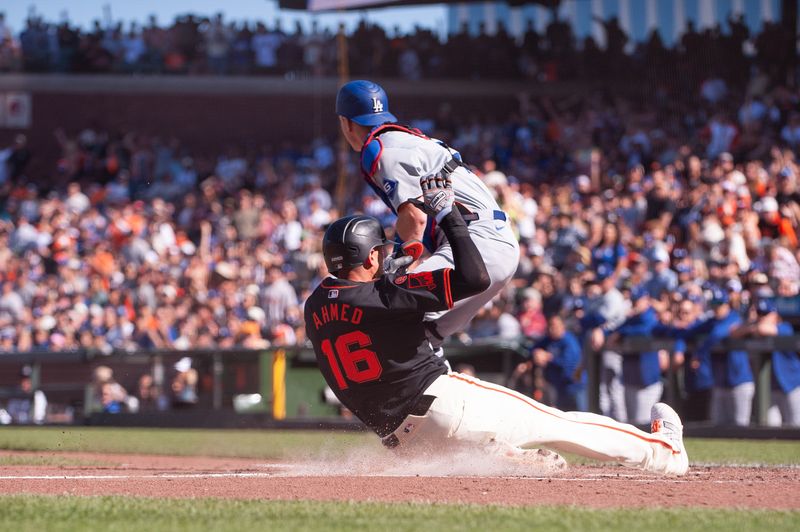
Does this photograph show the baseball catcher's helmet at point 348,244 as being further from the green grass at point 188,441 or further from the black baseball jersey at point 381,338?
the green grass at point 188,441

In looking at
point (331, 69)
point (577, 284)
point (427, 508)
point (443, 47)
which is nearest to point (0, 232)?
point (331, 69)

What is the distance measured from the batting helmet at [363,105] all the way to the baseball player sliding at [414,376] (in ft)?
2.12

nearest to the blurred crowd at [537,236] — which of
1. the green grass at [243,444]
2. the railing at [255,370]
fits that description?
the railing at [255,370]

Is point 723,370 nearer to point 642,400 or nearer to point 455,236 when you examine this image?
point 642,400

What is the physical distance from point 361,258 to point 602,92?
60.0 feet

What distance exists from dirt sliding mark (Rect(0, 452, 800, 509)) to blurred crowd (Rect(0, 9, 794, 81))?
1874cm

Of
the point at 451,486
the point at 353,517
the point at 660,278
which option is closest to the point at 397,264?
the point at 451,486

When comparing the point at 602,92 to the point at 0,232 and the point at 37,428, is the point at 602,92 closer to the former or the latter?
the point at 0,232

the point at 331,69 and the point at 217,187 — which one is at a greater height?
the point at 331,69

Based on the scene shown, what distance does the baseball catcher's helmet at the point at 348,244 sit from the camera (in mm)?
6012

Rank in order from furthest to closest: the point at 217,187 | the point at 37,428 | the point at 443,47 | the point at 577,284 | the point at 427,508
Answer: the point at 443,47 → the point at 217,187 → the point at 37,428 → the point at 577,284 → the point at 427,508

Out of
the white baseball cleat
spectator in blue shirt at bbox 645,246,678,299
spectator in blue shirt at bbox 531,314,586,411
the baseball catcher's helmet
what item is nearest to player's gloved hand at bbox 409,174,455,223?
the baseball catcher's helmet

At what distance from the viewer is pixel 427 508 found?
4.77m

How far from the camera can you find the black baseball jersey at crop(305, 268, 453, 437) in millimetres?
5746
